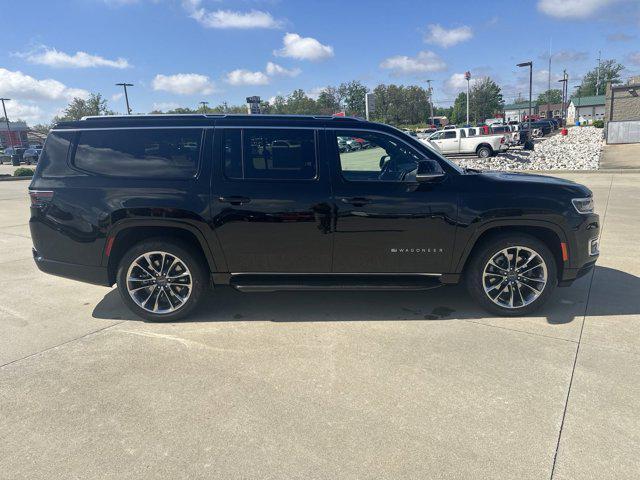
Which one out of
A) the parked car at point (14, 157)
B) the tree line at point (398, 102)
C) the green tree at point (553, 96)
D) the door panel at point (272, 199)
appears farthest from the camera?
the green tree at point (553, 96)

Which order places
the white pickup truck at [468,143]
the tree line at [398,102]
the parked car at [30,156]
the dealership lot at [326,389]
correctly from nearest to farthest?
the dealership lot at [326,389] < the white pickup truck at [468,143] < the parked car at [30,156] < the tree line at [398,102]

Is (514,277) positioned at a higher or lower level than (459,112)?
lower

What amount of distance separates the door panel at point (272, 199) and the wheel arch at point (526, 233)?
132 cm

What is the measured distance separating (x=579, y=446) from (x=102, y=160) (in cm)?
438

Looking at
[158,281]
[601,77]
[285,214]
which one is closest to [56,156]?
[158,281]

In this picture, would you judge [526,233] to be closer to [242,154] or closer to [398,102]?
[242,154]

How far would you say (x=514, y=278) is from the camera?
4316mm

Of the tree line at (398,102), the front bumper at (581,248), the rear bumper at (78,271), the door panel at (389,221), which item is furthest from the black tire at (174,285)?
the tree line at (398,102)

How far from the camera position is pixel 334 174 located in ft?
13.7

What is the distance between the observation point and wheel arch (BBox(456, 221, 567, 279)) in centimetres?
418

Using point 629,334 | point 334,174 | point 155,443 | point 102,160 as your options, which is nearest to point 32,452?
point 155,443

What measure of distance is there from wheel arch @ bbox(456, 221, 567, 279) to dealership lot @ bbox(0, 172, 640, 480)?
22.3 inches

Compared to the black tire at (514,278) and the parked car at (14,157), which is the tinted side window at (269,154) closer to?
the black tire at (514,278)

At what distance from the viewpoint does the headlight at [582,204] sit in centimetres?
420
